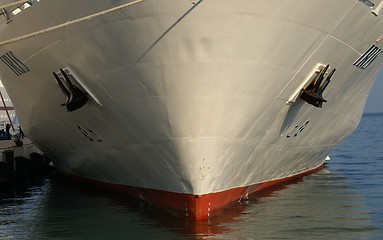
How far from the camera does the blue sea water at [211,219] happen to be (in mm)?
12234

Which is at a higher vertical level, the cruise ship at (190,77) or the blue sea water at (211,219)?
the cruise ship at (190,77)

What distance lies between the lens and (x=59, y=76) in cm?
1313

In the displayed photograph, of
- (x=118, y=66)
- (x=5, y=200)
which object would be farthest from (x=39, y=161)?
(x=118, y=66)

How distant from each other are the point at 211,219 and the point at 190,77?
3492 mm

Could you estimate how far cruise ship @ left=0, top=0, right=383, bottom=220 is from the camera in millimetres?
10930

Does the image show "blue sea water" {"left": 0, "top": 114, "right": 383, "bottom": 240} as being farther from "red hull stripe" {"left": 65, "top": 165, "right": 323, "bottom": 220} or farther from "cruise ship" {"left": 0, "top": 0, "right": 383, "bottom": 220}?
"cruise ship" {"left": 0, "top": 0, "right": 383, "bottom": 220}

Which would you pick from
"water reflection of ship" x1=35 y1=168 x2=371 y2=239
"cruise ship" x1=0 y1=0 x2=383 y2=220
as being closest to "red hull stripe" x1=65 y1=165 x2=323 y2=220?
"cruise ship" x1=0 y1=0 x2=383 y2=220

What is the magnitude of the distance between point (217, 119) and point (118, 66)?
2.25 m

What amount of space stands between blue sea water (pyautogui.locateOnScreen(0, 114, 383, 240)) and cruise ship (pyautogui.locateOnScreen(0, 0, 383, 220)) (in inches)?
20.1

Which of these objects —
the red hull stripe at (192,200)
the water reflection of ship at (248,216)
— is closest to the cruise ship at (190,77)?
the red hull stripe at (192,200)

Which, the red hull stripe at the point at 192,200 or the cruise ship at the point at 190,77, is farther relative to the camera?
the red hull stripe at the point at 192,200

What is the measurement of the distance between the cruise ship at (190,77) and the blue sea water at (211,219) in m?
0.51

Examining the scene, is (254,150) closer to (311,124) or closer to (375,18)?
(311,124)

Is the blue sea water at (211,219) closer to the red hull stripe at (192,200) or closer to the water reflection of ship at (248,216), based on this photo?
the water reflection of ship at (248,216)
